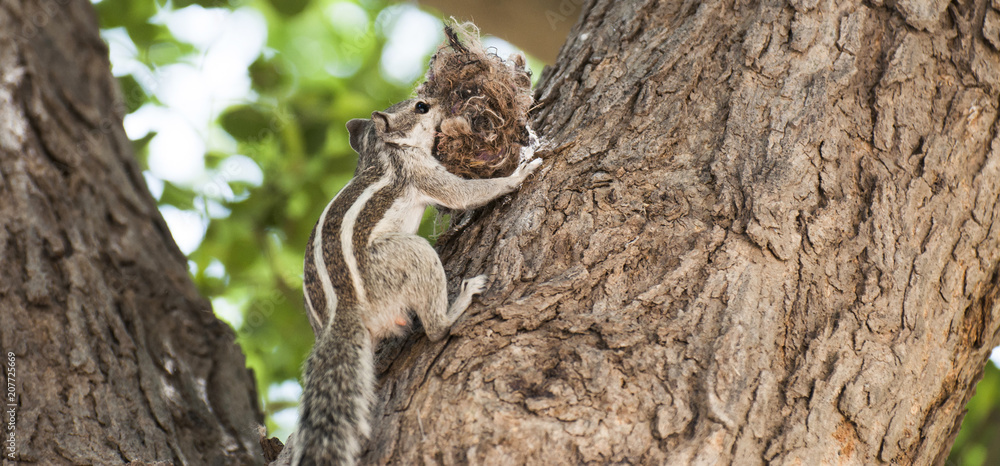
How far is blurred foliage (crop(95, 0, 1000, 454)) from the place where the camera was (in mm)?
4215

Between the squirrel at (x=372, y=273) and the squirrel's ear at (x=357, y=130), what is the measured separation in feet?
0.78

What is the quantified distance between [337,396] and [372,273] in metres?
0.61

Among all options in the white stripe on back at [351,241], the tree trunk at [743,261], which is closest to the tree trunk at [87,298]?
the white stripe on back at [351,241]

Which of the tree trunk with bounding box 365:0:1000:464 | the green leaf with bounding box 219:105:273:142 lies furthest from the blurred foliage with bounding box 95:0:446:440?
the tree trunk with bounding box 365:0:1000:464

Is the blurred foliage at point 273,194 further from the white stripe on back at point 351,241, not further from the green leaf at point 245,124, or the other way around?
the white stripe on back at point 351,241

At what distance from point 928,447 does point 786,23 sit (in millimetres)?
1697

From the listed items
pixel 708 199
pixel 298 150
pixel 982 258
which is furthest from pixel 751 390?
pixel 298 150

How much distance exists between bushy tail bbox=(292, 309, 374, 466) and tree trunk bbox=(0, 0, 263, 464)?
73cm

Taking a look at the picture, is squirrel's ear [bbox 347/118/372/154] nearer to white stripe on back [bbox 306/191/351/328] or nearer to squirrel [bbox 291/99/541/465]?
squirrel [bbox 291/99/541/465]

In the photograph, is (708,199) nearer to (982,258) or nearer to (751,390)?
(751,390)

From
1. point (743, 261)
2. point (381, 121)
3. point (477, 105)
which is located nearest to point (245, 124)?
point (381, 121)

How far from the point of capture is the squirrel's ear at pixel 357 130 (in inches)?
148

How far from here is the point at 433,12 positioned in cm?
535

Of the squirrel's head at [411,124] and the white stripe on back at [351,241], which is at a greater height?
the squirrel's head at [411,124]
